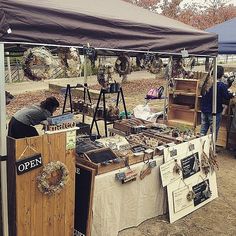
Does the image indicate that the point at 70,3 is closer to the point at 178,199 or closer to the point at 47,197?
the point at 47,197

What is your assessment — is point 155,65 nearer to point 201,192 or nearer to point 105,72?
point 105,72

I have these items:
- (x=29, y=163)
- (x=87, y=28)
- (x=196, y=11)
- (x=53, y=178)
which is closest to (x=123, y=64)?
(x=87, y=28)

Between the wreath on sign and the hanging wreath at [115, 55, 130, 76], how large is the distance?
196 cm

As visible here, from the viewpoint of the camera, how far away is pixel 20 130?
4414 millimetres

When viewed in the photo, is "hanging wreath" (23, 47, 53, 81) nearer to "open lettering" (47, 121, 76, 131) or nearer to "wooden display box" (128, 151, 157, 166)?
"open lettering" (47, 121, 76, 131)

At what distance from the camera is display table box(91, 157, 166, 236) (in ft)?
11.6

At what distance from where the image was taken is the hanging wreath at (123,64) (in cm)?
460

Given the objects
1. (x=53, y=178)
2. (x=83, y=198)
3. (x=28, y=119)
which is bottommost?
(x=83, y=198)

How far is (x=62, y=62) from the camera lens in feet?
11.4

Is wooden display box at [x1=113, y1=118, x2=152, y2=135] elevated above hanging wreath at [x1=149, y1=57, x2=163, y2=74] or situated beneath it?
situated beneath

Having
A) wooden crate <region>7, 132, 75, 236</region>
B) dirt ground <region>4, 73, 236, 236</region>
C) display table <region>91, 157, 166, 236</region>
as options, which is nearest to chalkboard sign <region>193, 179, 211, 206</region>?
dirt ground <region>4, 73, 236, 236</region>

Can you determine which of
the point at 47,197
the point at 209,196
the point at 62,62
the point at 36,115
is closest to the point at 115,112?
the point at 36,115

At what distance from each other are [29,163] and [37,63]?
34.6 inches

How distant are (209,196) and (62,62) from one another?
8.90 ft
